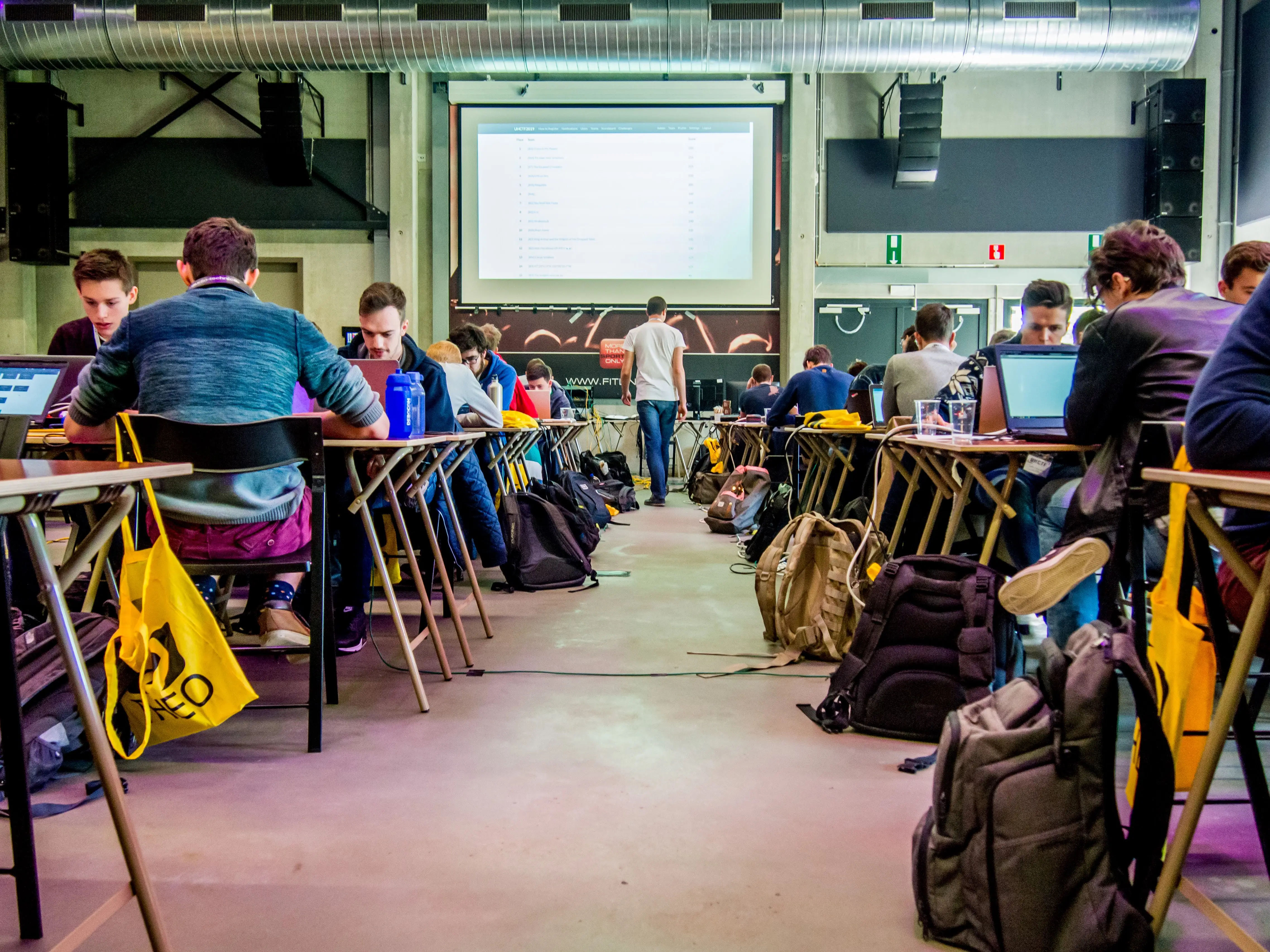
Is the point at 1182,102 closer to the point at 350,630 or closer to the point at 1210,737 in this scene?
the point at 350,630

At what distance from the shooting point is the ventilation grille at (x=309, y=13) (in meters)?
7.27

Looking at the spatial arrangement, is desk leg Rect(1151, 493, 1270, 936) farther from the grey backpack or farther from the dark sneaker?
the dark sneaker

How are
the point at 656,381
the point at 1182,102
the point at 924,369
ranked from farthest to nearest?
1. the point at 1182,102
2. the point at 656,381
3. the point at 924,369

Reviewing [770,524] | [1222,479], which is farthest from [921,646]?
[770,524]

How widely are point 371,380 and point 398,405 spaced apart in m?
0.22

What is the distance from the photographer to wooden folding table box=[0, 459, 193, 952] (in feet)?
3.57

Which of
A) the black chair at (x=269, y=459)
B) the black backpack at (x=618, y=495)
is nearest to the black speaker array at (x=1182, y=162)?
the black backpack at (x=618, y=495)

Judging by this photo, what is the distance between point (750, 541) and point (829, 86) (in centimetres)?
627

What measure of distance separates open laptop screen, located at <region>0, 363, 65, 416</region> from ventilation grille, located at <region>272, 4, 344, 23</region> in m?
5.49

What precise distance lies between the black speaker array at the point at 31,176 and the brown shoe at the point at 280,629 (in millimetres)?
7800

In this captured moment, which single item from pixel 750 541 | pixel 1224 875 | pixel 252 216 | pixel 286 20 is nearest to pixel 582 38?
pixel 286 20

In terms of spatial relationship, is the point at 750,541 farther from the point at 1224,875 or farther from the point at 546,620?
the point at 1224,875

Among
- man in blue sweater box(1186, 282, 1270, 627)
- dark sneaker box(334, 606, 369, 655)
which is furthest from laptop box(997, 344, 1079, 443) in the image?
dark sneaker box(334, 606, 369, 655)

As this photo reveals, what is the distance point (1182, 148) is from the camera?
8.45m
